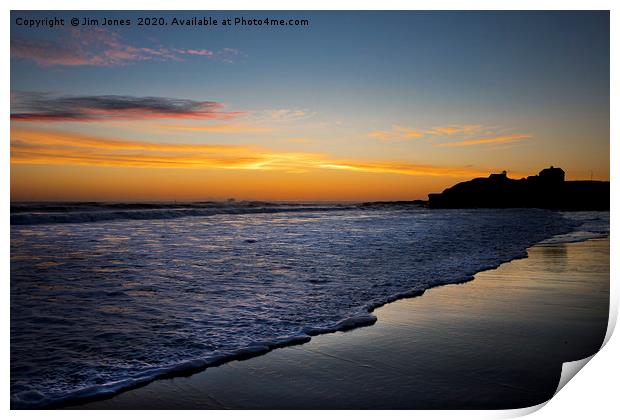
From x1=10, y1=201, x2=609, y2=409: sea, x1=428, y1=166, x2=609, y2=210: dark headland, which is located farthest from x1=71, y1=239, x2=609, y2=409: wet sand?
x1=428, y1=166, x2=609, y2=210: dark headland

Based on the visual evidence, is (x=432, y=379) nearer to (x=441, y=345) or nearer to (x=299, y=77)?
(x=441, y=345)

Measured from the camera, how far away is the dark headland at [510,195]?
3353cm

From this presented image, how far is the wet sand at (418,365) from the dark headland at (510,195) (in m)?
28.7

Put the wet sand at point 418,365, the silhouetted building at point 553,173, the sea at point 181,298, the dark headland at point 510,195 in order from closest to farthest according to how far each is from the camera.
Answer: the wet sand at point 418,365 → the sea at point 181,298 → the silhouetted building at point 553,173 → the dark headland at point 510,195

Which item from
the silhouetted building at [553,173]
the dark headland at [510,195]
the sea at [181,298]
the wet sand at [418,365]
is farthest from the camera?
the dark headland at [510,195]

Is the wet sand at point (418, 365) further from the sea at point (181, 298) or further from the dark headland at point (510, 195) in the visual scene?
the dark headland at point (510, 195)

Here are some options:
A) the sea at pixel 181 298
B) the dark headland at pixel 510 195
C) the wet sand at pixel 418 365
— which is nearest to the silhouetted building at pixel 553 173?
the sea at pixel 181 298

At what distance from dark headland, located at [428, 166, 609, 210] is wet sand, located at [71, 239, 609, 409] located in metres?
28.7

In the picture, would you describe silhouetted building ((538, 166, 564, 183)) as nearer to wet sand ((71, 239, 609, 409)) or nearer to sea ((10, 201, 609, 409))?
sea ((10, 201, 609, 409))

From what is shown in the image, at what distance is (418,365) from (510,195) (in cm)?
4389

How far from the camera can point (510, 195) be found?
42.6 m

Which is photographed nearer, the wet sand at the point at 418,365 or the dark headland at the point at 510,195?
the wet sand at the point at 418,365

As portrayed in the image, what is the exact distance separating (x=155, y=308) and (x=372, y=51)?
488 centimetres

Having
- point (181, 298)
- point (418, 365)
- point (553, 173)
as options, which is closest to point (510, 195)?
point (553, 173)
